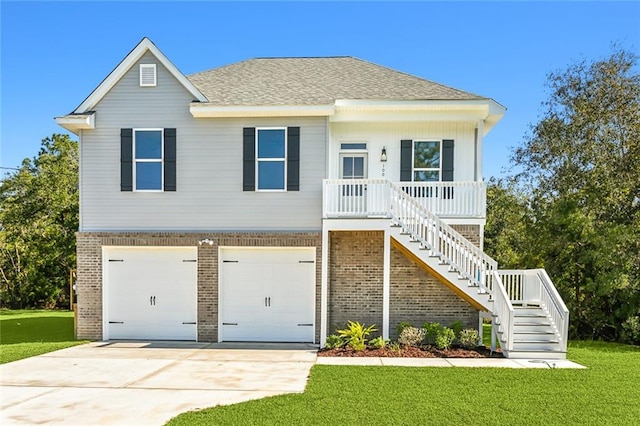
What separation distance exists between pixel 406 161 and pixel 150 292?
782 cm

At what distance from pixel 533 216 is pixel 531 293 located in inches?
192

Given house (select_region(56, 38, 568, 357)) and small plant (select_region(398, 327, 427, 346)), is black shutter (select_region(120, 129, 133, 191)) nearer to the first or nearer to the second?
house (select_region(56, 38, 568, 357))

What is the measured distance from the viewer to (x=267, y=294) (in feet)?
37.9

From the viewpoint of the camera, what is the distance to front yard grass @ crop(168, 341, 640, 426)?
19.3 ft

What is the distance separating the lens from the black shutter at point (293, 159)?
1126 cm

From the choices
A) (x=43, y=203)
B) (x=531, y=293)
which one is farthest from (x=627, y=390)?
(x=43, y=203)

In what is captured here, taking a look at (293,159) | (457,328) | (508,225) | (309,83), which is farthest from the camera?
(508,225)

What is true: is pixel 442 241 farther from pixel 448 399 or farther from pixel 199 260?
pixel 199 260

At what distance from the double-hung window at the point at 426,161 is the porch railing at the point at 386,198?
0.47 m

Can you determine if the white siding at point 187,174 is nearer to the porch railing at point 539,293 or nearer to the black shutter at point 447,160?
the black shutter at point 447,160

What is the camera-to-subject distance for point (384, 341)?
10.4 meters

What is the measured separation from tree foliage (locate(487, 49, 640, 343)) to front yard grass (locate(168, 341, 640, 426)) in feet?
15.9

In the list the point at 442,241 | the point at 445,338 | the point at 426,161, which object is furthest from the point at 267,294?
the point at 426,161

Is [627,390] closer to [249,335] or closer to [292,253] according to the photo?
[292,253]
